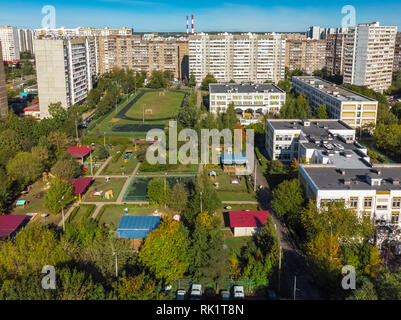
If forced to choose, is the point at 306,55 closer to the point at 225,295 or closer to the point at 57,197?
the point at 57,197

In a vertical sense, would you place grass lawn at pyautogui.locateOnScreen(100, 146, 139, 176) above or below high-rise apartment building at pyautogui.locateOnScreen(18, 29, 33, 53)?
below

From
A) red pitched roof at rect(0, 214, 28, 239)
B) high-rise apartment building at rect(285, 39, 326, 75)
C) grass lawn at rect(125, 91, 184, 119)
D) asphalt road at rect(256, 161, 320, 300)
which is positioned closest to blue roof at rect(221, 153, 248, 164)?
asphalt road at rect(256, 161, 320, 300)

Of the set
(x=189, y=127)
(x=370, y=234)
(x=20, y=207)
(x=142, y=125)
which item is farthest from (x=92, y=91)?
(x=370, y=234)

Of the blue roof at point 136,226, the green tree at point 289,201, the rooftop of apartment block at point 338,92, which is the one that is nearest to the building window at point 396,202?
the green tree at point 289,201

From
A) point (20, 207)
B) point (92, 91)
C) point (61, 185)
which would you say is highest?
point (92, 91)

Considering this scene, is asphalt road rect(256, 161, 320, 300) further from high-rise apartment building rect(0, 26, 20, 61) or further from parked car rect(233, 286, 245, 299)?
high-rise apartment building rect(0, 26, 20, 61)

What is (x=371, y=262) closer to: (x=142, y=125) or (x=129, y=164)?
(x=129, y=164)
